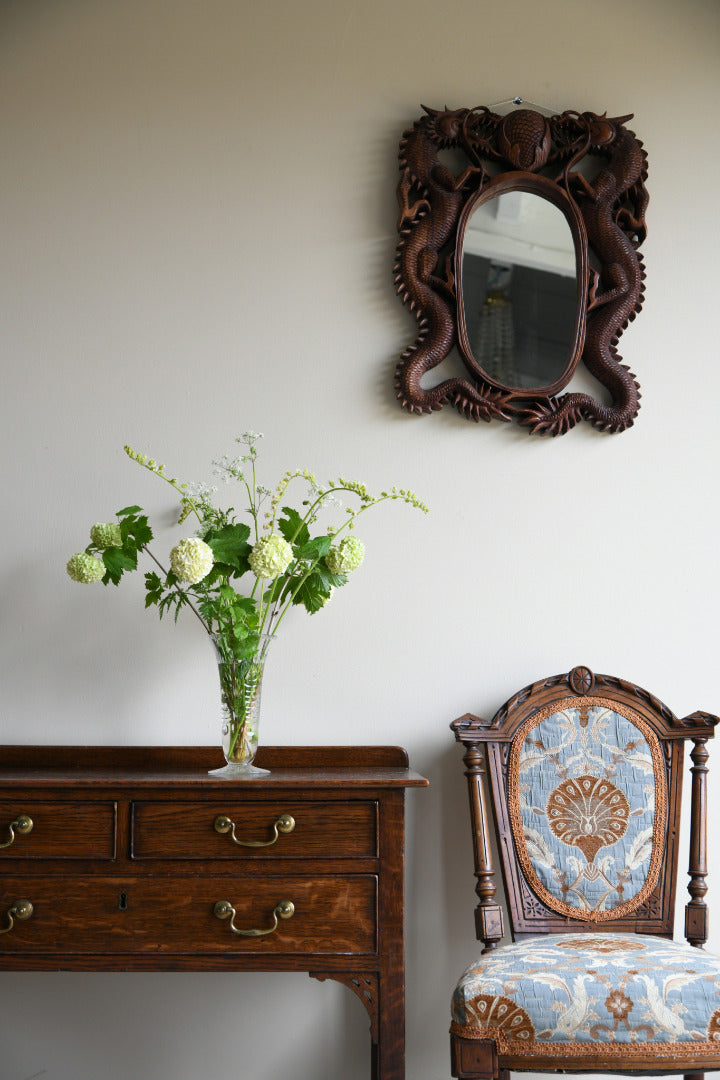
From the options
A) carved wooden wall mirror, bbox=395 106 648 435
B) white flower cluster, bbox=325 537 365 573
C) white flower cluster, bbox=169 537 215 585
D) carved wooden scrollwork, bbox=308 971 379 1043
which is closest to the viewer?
carved wooden scrollwork, bbox=308 971 379 1043

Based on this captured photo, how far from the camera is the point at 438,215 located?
2420 mm

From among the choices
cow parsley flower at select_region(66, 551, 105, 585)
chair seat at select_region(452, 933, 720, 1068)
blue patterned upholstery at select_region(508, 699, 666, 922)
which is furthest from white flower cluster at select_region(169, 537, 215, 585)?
chair seat at select_region(452, 933, 720, 1068)

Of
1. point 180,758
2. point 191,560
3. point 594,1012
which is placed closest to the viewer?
point 594,1012

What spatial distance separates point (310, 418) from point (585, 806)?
3.86 feet

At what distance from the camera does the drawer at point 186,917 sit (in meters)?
1.83

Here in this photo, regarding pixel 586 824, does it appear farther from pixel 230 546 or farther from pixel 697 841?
pixel 230 546

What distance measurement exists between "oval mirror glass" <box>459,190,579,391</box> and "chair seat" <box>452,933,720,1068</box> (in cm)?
142

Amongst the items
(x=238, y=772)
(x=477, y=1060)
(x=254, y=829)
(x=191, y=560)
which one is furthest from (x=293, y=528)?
(x=477, y=1060)

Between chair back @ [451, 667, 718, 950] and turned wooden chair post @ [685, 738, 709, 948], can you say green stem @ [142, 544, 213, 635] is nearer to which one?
chair back @ [451, 667, 718, 950]

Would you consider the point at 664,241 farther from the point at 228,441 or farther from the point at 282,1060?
the point at 282,1060

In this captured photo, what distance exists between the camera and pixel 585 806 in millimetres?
2090

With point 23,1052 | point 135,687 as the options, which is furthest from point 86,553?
point 23,1052

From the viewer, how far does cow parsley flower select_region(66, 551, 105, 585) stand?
6.77ft

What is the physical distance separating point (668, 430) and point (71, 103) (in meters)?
1.84
